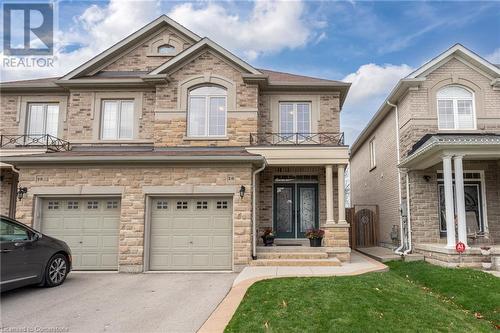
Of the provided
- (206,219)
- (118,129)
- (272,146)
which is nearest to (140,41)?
(118,129)

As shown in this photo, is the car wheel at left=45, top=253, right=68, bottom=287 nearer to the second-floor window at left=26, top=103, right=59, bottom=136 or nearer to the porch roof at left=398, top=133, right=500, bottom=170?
the second-floor window at left=26, top=103, right=59, bottom=136

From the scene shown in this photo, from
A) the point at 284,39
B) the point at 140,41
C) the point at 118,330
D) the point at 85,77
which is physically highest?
the point at 284,39

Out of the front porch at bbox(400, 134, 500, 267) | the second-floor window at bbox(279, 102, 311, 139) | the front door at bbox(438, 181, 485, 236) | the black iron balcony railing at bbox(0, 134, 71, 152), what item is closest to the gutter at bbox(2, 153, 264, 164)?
the black iron balcony railing at bbox(0, 134, 71, 152)

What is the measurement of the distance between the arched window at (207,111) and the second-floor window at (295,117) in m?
2.27

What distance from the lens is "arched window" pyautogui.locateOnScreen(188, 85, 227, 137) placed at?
1320 cm

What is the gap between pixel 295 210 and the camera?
13.8m

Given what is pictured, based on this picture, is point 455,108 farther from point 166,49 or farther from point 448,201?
point 166,49

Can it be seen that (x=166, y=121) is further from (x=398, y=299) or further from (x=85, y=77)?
(x=398, y=299)

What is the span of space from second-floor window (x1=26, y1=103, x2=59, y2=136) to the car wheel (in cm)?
735

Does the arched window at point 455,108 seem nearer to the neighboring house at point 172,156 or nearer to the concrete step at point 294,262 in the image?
the neighboring house at point 172,156

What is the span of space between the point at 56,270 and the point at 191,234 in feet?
11.8

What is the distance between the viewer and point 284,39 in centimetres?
1861

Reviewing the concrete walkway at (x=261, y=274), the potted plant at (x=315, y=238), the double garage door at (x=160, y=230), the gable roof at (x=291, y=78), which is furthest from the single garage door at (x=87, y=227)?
the gable roof at (x=291, y=78)

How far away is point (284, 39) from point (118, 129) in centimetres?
961
